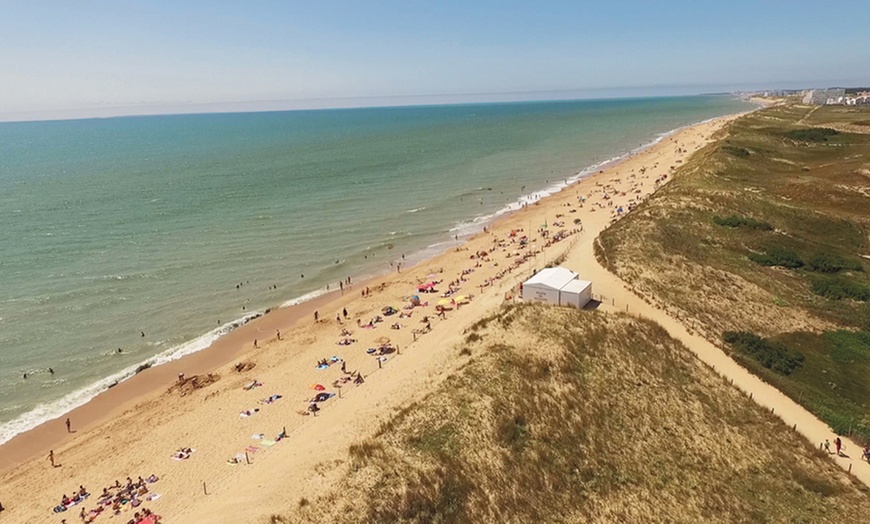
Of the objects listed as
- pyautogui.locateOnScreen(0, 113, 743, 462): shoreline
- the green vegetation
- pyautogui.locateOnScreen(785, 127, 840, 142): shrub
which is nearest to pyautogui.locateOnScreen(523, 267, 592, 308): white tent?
pyautogui.locateOnScreen(0, 113, 743, 462): shoreline

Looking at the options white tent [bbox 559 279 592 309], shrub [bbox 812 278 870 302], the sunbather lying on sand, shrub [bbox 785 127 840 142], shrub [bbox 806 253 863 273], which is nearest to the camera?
the sunbather lying on sand

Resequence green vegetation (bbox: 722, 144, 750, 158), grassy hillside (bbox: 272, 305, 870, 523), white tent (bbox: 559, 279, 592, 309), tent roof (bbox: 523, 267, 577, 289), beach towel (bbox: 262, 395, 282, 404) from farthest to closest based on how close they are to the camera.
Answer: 1. green vegetation (bbox: 722, 144, 750, 158)
2. tent roof (bbox: 523, 267, 577, 289)
3. beach towel (bbox: 262, 395, 282, 404)
4. white tent (bbox: 559, 279, 592, 309)
5. grassy hillside (bbox: 272, 305, 870, 523)

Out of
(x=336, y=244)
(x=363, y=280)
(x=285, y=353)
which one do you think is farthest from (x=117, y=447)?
(x=336, y=244)

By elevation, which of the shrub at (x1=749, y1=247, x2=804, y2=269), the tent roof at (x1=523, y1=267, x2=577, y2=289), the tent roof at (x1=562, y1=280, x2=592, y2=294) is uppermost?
the tent roof at (x1=523, y1=267, x2=577, y2=289)

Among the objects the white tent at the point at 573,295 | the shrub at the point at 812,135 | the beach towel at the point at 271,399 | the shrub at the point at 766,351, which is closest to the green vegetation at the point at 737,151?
the shrub at the point at 812,135

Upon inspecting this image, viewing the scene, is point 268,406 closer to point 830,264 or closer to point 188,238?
point 188,238

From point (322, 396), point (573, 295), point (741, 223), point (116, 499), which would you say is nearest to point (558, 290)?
point (573, 295)

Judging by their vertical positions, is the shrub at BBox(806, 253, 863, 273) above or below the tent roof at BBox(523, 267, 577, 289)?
below

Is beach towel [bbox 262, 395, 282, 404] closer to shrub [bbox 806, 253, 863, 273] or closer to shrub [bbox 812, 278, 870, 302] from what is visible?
shrub [bbox 812, 278, 870, 302]
